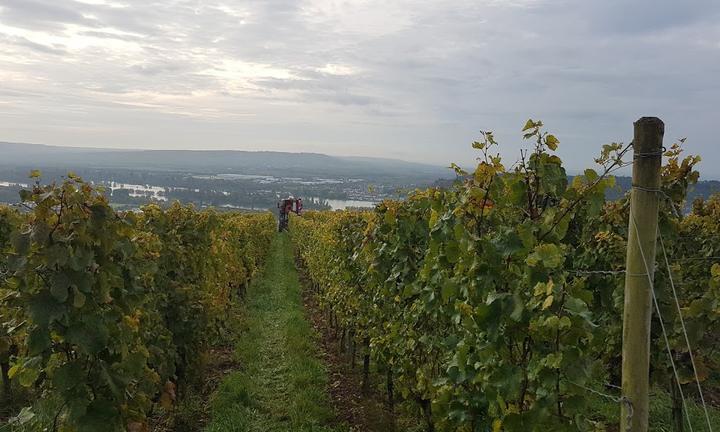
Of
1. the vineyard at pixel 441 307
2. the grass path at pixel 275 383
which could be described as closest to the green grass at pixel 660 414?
the vineyard at pixel 441 307

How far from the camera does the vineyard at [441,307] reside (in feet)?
8.09

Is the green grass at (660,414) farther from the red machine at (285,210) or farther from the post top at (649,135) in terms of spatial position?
the red machine at (285,210)

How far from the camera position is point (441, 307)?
13.5ft

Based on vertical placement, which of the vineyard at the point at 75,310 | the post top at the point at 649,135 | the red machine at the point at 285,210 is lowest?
the red machine at the point at 285,210

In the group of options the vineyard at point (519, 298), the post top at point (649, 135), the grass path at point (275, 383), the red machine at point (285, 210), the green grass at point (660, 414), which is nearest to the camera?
the post top at point (649, 135)

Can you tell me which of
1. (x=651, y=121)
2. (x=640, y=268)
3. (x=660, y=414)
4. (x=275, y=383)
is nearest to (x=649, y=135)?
(x=651, y=121)

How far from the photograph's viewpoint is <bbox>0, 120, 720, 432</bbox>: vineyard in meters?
2.46

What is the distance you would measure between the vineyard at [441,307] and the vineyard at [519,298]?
1 cm

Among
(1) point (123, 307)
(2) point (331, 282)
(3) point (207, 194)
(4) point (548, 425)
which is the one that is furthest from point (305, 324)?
(3) point (207, 194)

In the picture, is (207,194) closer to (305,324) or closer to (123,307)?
(305,324)

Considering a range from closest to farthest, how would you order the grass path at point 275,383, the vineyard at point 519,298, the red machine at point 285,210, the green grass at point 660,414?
the vineyard at point 519,298
the grass path at point 275,383
the green grass at point 660,414
the red machine at point 285,210

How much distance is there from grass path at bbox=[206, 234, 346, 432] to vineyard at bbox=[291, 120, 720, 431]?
115cm

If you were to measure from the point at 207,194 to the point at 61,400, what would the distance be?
99.5 metres

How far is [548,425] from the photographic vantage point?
8.05 feet
